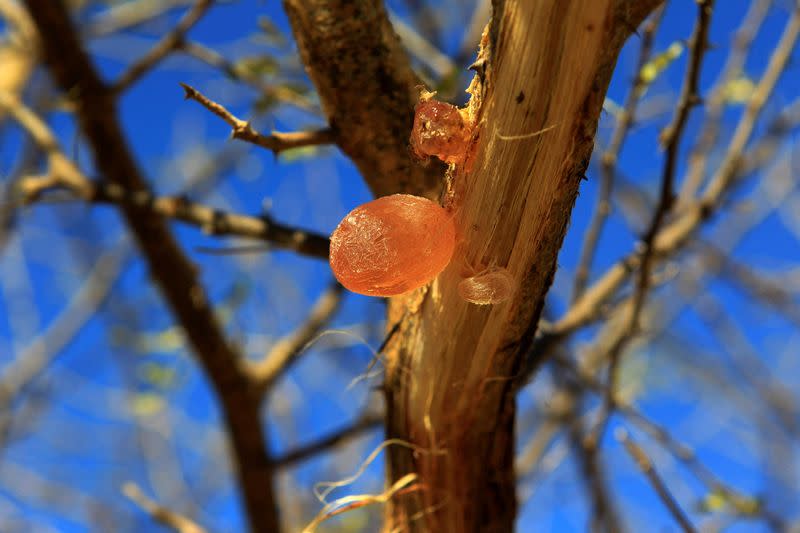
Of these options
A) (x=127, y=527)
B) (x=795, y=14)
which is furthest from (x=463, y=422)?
(x=127, y=527)

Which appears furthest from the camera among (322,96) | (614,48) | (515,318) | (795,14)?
(795,14)

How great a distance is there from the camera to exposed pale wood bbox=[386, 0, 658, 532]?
878 mm

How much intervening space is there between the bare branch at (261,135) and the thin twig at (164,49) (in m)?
1.26

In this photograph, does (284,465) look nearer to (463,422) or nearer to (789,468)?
(463,422)

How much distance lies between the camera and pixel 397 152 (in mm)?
1393

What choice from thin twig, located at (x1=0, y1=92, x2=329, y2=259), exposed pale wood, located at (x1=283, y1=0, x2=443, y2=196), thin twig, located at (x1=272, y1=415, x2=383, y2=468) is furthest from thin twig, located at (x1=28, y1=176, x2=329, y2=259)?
thin twig, located at (x1=272, y1=415, x2=383, y2=468)

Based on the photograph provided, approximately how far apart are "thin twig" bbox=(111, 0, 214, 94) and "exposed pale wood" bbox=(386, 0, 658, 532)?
1.52 metres

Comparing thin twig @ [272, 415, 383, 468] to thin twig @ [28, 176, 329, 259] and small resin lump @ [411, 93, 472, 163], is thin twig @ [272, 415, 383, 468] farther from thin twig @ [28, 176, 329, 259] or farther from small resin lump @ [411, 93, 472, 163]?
small resin lump @ [411, 93, 472, 163]

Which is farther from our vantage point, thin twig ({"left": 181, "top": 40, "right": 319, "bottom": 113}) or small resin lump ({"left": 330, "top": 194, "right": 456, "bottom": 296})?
thin twig ({"left": 181, "top": 40, "right": 319, "bottom": 113})

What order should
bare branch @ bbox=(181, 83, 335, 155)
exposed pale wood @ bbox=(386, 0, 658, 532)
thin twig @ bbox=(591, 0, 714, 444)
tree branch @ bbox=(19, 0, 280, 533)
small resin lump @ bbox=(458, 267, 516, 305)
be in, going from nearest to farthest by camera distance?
exposed pale wood @ bbox=(386, 0, 658, 532)
small resin lump @ bbox=(458, 267, 516, 305)
bare branch @ bbox=(181, 83, 335, 155)
thin twig @ bbox=(591, 0, 714, 444)
tree branch @ bbox=(19, 0, 280, 533)

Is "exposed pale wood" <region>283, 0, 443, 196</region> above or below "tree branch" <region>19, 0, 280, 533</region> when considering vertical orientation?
below

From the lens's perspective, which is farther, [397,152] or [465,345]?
[397,152]

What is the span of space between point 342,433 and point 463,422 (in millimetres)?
1502

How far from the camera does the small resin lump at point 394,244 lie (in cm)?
97
